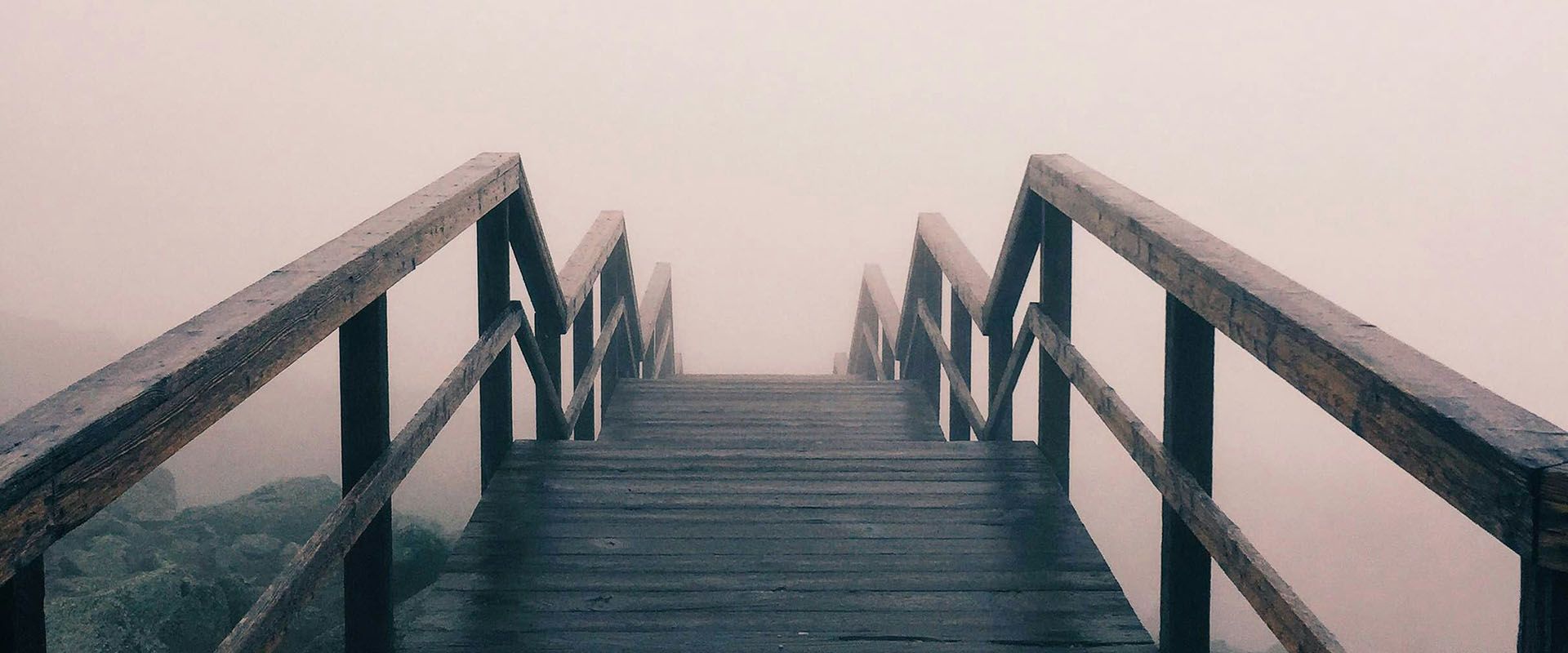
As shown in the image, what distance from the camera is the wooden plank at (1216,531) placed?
1678mm

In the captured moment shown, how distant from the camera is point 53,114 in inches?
2282

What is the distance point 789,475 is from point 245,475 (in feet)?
67.7

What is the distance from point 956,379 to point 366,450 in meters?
2.67

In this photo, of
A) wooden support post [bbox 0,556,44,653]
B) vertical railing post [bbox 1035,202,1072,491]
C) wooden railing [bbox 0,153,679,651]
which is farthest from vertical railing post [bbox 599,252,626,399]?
wooden support post [bbox 0,556,44,653]

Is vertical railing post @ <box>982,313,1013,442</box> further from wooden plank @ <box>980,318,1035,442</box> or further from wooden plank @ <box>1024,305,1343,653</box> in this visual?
wooden plank @ <box>1024,305,1343,653</box>

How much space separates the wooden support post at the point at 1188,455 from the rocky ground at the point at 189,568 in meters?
1.93

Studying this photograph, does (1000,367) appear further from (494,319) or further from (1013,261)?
(494,319)

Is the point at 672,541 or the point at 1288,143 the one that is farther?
the point at 1288,143

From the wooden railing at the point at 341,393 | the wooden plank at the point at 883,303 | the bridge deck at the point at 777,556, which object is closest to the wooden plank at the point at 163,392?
the wooden railing at the point at 341,393

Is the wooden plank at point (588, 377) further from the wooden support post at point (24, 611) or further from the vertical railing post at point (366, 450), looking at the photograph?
the wooden support post at point (24, 611)

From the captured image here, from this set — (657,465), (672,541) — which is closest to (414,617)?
(672,541)

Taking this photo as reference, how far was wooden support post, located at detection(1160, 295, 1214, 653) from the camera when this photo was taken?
221 centimetres

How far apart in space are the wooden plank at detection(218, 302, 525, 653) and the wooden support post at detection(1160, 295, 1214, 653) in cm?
133

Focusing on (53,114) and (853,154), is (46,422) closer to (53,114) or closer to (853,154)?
(53,114)
